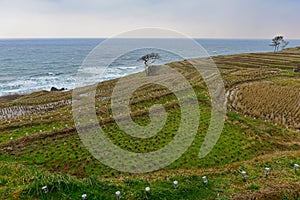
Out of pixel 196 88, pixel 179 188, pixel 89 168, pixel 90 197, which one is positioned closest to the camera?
pixel 90 197

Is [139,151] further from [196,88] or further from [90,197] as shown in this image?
[196,88]

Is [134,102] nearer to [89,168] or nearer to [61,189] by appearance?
[89,168]

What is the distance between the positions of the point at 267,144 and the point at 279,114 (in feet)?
23.9

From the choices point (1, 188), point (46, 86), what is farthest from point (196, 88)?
point (46, 86)

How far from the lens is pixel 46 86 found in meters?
51.7

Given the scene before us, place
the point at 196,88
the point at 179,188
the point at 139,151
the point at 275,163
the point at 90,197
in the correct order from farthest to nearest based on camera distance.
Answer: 1. the point at 196,88
2. the point at 139,151
3. the point at 275,163
4. the point at 179,188
5. the point at 90,197

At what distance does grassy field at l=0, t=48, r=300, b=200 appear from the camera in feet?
25.9

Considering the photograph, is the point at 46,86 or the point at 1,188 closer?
the point at 1,188

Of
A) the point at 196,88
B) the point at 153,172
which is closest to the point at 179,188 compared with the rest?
the point at 153,172

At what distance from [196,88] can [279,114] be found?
34.8 ft

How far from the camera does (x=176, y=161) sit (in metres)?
→ 12.3

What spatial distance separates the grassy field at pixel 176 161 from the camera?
7.91 m

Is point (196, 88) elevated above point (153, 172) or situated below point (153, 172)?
above

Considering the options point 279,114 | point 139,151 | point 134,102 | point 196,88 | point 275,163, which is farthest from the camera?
point 196,88
